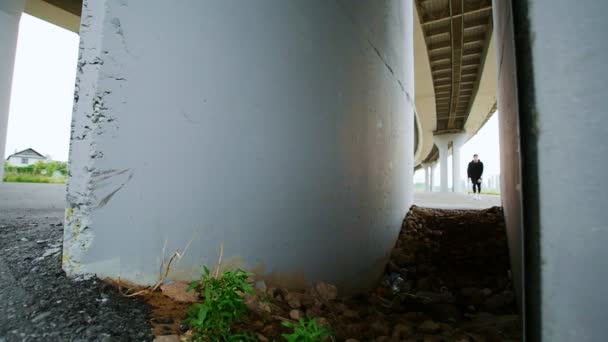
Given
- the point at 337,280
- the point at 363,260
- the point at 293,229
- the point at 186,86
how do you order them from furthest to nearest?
the point at 363,260 < the point at 337,280 < the point at 293,229 < the point at 186,86

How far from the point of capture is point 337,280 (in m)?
2.40

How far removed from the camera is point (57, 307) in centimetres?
95

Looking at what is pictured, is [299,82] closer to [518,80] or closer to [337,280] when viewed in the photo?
[518,80]

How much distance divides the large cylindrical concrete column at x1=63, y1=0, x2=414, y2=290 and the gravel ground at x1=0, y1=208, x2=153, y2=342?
8 cm

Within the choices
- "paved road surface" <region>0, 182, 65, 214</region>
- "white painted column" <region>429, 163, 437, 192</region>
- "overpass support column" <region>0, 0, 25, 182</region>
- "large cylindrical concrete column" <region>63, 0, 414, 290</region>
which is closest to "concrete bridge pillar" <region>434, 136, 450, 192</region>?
"white painted column" <region>429, 163, 437, 192</region>

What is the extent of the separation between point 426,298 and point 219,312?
9.10ft

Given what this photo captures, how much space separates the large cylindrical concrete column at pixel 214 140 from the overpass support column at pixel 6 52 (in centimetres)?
459

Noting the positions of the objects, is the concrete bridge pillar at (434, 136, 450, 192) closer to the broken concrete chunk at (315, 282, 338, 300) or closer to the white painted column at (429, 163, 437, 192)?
the white painted column at (429, 163, 437, 192)

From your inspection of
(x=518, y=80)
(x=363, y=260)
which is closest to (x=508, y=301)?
(x=363, y=260)

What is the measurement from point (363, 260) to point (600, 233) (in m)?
2.23

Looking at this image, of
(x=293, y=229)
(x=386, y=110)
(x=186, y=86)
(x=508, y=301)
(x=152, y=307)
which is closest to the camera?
(x=152, y=307)

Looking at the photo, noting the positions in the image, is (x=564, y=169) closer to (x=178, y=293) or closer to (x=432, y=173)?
(x=178, y=293)

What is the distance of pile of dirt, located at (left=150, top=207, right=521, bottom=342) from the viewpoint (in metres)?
1.42

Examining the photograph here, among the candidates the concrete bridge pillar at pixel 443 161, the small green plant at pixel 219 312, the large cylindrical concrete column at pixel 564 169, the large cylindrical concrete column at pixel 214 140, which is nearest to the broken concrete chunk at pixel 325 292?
the large cylindrical concrete column at pixel 214 140
